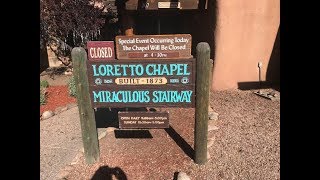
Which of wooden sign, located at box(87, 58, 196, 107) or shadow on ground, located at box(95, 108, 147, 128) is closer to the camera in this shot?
wooden sign, located at box(87, 58, 196, 107)

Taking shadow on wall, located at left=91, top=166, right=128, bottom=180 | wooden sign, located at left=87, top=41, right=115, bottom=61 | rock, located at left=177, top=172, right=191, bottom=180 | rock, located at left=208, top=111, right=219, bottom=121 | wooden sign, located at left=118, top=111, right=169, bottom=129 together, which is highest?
wooden sign, located at left=87, top=41, right=115, bottom=61

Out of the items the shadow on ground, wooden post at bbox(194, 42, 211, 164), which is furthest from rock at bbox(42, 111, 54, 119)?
wooden post at bbox(194, 42, 211, 164)

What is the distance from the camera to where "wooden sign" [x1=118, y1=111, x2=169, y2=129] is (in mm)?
6738

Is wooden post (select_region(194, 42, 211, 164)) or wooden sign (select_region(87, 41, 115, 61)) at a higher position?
wooden sign (select_region(87, 41, 115, 61))

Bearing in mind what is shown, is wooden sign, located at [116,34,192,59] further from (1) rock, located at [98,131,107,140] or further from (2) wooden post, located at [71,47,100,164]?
(1) rock, located at [98,131,107,140]

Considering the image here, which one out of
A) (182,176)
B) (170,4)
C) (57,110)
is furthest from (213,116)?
(170,4)

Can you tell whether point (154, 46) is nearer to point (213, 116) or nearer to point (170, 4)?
point (213, 116)

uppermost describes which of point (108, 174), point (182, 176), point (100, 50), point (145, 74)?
point (100, 50)

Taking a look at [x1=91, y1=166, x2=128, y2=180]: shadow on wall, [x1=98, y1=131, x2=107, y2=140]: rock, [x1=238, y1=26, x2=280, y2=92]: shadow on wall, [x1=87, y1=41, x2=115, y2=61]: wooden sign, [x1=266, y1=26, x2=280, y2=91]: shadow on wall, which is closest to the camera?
[x1=87, y1=41, x2=115, y2=61]: wooden sign

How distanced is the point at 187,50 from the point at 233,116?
12.8 feet

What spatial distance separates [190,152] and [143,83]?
2082 mm

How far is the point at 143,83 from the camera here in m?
6.43

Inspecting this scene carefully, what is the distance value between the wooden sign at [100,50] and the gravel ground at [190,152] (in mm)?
2342

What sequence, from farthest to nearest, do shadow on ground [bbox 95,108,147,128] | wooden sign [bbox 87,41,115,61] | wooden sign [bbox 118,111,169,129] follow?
shadow on ground [bbox 95,108,147,128] → wooden sign [bbox 118,111,169,129] → wooden sign [bbox 87,41,115,61]
